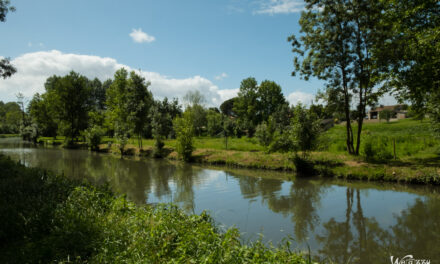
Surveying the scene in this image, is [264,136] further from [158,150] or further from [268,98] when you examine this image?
[268,98]

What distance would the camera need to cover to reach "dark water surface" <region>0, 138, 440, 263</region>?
711cm

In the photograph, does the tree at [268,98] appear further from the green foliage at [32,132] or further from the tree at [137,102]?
the green foliage at [32,132]

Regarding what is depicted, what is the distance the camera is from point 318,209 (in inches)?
416

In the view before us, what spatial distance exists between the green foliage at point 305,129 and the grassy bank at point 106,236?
459 inches

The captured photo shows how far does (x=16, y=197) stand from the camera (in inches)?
287

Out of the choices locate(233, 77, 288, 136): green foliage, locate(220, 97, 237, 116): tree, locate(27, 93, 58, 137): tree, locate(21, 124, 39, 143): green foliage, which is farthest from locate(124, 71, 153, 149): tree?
locate(220, 97, 237, 116): tree

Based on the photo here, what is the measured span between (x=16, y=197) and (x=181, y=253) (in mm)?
5584

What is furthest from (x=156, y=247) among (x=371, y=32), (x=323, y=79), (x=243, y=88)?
(x=243, y=88)

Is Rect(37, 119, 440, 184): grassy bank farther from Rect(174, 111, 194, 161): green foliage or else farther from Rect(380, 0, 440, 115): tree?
Rect(380, 0, 440, 115): tree

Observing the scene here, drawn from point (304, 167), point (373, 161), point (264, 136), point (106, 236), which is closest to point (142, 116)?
point (264, 136)

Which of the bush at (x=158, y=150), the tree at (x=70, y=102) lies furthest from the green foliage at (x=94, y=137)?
the bush at (x=158, y=150)

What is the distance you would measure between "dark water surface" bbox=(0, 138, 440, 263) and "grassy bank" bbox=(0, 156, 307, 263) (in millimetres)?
1454

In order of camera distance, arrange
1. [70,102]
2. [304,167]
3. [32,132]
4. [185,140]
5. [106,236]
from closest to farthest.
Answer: [106,236]
[304,167]
[185,140]
[70,102]
[32,132]

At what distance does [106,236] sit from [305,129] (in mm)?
14040
